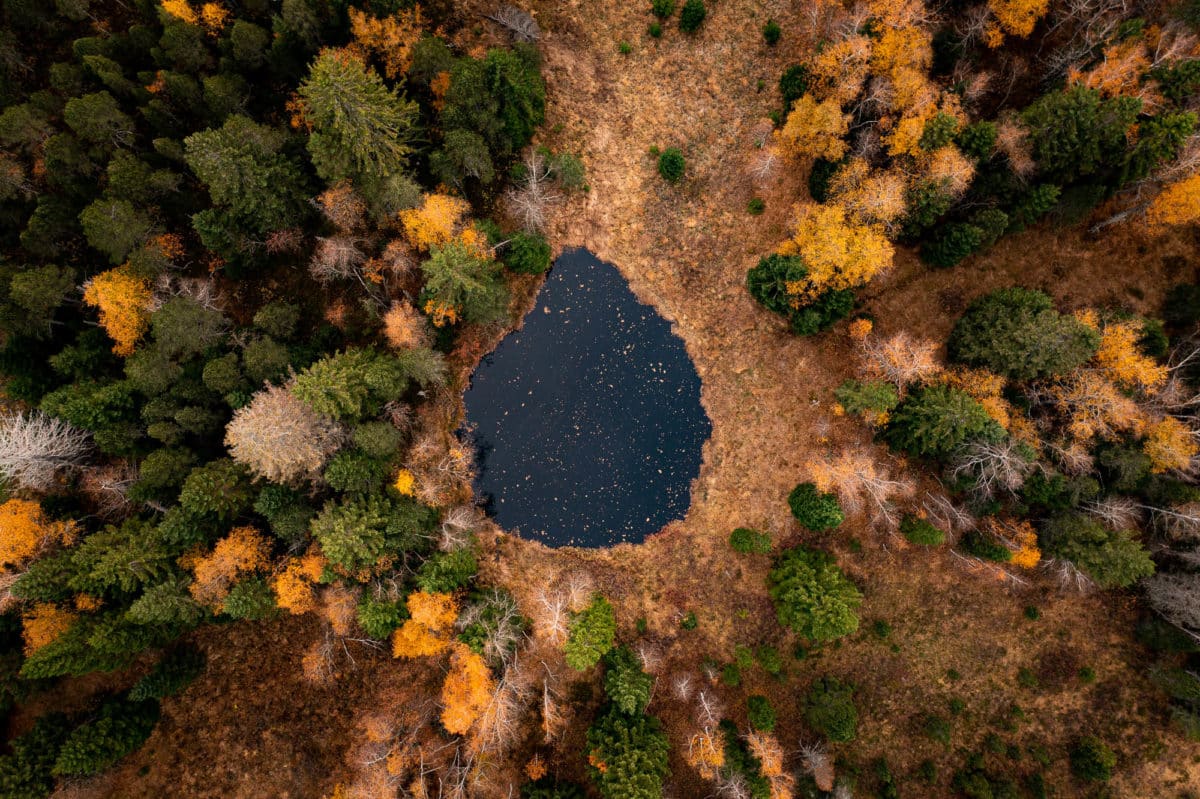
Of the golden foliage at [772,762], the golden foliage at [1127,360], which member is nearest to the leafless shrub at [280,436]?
the golden foliage at [772,762]

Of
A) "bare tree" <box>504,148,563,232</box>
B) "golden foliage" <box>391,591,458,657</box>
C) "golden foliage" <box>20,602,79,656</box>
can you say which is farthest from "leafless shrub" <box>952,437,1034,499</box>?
"golden foliage" <box>20,602,79,656</box>

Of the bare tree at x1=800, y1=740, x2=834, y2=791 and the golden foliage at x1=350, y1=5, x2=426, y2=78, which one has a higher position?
the golden foliage at x1=350, y1=5, x2=426, y2=78

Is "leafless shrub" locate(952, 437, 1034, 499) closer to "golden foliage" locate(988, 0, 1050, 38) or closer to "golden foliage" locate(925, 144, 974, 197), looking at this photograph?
"golden foliage" locate(925, 144, 974, 197)

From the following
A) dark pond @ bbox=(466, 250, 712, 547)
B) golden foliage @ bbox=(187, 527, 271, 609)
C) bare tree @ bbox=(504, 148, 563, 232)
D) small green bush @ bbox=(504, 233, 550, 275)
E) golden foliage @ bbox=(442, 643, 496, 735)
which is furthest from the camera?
dark pond @ bbox=(466, 250, 712, 547)

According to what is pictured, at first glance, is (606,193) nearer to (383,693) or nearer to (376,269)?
(376,269)

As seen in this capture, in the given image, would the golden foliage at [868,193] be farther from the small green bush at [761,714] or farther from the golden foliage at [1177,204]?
the small green bush at [761,714]

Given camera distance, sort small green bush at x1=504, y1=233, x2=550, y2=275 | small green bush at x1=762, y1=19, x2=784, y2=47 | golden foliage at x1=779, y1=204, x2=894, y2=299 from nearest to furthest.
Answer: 1. golden foliage at x1=779, y1=204, x2=894, y2=299
2. small green bush at x1=504, y1=233, x2=550, y2=275
3. small green bush at x1=762, y1=19, x2=784, y2=47

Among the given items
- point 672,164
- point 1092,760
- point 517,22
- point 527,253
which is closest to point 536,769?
point 527,253
